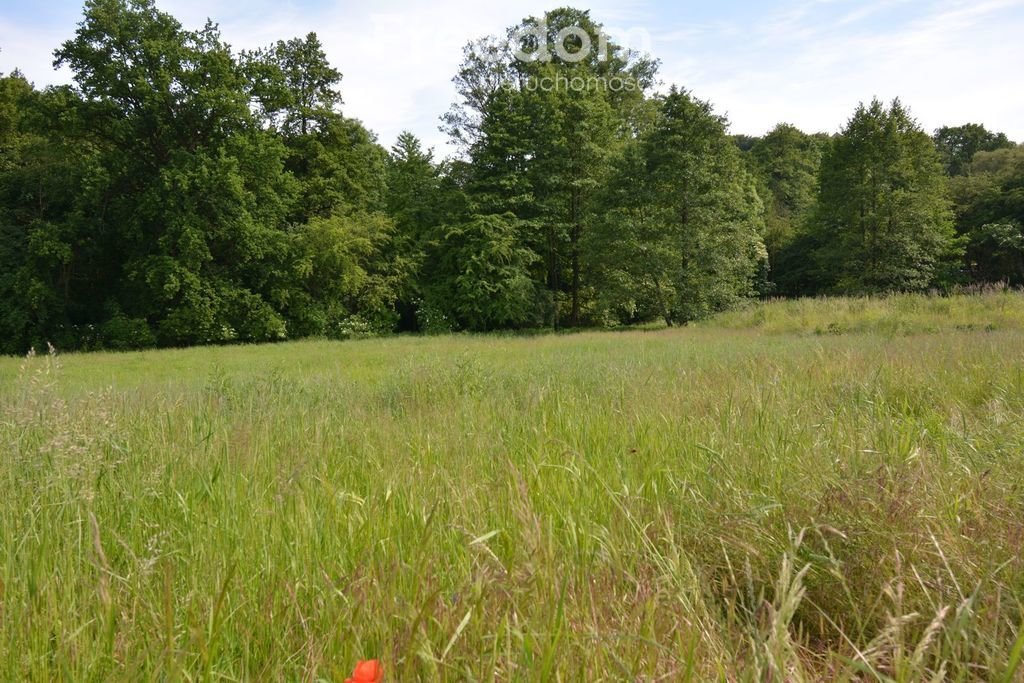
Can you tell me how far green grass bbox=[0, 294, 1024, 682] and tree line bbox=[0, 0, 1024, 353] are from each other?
70.4ft

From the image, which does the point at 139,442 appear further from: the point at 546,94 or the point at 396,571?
the point at 546,94

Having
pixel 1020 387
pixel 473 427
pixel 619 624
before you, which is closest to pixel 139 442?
pixel 473 427

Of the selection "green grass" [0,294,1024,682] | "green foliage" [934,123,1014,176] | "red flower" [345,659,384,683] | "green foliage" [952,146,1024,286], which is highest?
"green foliage" [934,123,1014,176]

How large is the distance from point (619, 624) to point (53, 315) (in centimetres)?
3164

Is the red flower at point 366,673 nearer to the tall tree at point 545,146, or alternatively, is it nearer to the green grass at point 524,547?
the green grass at point 524,547

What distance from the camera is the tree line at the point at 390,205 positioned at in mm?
24516

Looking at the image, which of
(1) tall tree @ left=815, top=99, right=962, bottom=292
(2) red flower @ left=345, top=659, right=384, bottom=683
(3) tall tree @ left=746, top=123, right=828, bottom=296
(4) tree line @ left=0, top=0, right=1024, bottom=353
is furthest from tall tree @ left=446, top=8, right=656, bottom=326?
(2) red flower @ left=345, top=659, right=384, bottom=683

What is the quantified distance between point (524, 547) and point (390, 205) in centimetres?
3415

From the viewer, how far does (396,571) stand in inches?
67.6

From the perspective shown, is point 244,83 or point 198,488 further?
point 244,83

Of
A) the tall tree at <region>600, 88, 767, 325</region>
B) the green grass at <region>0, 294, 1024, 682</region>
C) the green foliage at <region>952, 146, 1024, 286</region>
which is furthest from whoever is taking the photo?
the green foliage at <region>952, 146, 1024, 286</region>

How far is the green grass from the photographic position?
140cm

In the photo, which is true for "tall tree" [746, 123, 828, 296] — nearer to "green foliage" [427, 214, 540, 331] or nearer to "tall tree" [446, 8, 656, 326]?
"tall tree" [446, 8, 656, 326]

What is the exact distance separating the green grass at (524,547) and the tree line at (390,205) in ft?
70.4
